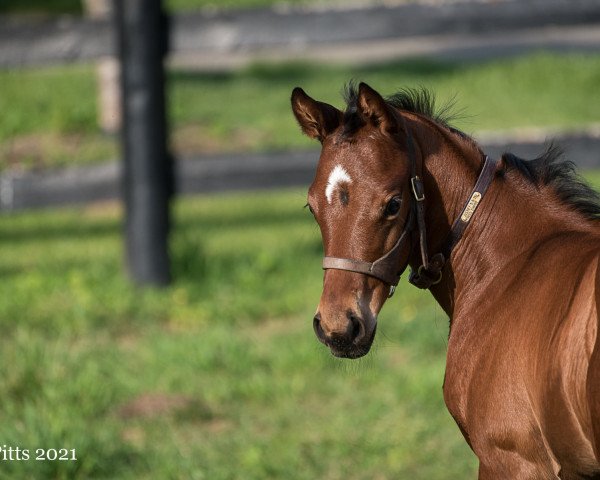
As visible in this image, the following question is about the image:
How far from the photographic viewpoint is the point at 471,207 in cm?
368

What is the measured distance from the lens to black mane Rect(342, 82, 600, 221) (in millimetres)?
3580

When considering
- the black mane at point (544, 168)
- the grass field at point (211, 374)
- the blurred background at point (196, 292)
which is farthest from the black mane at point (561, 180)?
the grass field at point (211, 374)

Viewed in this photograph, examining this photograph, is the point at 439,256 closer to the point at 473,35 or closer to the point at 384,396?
the point at 384,396

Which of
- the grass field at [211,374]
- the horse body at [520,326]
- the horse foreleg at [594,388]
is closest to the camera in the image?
the horse foreleg at [594,388]

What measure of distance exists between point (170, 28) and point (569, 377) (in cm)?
506

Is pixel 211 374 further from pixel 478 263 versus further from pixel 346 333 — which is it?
pixel 346 333

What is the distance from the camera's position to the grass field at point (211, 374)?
5.28 metres

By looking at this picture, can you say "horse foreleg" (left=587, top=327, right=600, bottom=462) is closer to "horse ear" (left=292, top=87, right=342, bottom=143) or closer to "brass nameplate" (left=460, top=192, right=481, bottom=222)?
"brass nameplate" (left=460, top=192, right=481, bottom=222)

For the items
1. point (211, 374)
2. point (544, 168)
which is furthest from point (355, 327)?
point (211, 374)

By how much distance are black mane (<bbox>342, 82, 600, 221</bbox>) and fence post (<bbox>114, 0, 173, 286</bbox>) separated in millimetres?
3778

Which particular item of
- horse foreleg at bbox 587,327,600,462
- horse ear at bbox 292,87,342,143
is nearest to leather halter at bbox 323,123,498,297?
horse ear at bbox 292,87,342,143

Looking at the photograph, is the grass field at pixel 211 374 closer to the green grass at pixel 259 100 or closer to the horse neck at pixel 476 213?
the horse neck at pixel 476 213

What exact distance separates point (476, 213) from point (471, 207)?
0.03 meters

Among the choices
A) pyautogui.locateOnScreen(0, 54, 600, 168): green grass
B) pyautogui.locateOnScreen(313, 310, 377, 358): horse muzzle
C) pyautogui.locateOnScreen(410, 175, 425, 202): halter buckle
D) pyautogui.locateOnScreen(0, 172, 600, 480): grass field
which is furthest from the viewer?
pyautogui.locateOnScreen(0, 54, 600, 168): green grass
